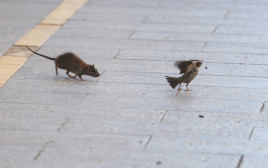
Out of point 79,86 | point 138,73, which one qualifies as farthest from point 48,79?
point 138,73

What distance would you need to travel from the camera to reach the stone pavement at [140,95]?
5.54 meters

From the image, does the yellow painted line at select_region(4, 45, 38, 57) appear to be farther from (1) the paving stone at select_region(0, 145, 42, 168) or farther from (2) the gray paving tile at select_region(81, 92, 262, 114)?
(1) the paving stone at select_region(0, 145, 42, 168)

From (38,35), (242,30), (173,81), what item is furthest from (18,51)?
(242,30)

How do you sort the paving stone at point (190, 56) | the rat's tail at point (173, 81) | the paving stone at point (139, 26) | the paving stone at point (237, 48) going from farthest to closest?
the paving stone at point (139, 26), the paving stone at point (237, 48), the paving stone at point (190, 56), the rat's tail at point (173, 81)

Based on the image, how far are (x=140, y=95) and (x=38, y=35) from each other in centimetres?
304

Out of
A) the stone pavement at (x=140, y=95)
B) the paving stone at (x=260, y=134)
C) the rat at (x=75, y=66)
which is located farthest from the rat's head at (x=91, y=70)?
the paving stone at (x=260, y=134)

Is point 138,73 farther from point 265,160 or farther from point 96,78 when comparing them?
point 265,160

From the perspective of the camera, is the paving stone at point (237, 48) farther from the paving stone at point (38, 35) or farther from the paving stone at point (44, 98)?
the paving stone at point (44, 98)

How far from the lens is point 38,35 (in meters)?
9.48

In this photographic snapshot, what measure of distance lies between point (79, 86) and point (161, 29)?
9.47 ft

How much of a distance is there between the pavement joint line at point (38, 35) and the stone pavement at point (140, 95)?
124 millimetres

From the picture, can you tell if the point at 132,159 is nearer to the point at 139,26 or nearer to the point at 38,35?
the point at 38,35

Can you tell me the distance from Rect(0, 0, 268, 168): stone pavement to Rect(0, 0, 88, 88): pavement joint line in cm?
12

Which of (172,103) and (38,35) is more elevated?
(172,103)
